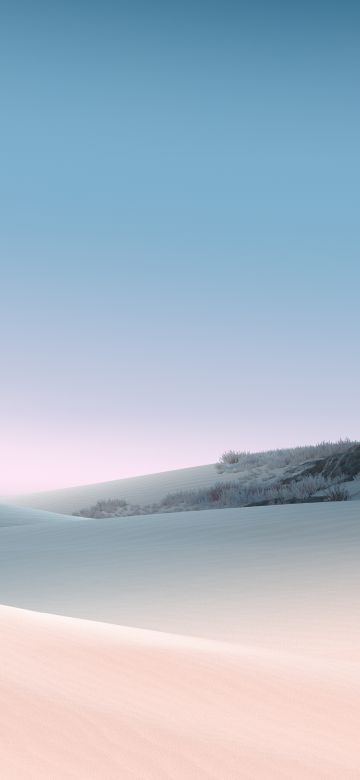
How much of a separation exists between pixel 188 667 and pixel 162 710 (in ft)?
2.32

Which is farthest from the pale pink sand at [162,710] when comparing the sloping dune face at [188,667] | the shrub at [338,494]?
A: the shrub at [338,494]

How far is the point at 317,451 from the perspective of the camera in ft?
80.9

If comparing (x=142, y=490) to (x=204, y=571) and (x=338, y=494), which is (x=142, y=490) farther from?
(x=204, y=571)

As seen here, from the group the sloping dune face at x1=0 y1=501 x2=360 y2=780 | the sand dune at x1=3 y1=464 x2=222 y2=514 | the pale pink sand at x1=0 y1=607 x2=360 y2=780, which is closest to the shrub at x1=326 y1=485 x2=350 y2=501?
the sloping dune face at x1=0 y1=501 x2=360 y2=780

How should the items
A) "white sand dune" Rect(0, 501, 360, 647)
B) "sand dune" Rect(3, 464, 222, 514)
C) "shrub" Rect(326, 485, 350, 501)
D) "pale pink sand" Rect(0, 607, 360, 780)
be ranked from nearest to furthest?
1. "pale pink sand" Rect(0, 607, 360, 780)
2. "white sand dune" Rect(0, 501, 360, 647)
3. "shrub" Rect(326, 485, 350, 501)
4. "sand dune" Rect(3, 464, 222, 514)

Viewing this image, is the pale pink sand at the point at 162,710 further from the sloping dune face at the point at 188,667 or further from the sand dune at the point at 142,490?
the sand dune at the point at 142,490

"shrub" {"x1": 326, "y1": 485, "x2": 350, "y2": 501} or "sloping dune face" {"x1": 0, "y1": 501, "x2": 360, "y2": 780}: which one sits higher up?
"shrub" {"x1": 326, "y1": 485, "x2": 350, "y2": 501}

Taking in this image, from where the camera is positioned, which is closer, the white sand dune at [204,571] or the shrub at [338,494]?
the white sand dune at [204,571]

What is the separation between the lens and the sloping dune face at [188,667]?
2.25 metres

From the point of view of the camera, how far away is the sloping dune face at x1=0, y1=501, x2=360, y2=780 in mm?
2254

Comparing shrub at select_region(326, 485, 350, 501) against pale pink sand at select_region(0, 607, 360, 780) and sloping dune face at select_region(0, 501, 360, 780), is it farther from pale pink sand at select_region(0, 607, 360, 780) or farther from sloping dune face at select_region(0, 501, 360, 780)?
pale pink sand at select_region(0, 607, 360, 780)

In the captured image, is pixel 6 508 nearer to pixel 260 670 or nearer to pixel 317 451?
pixel 317 451

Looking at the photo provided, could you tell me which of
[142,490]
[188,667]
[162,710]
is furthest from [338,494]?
[142,490]

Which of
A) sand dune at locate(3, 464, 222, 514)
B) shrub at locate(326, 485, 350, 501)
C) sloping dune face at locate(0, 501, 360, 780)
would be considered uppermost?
sand dune at locate(3, 464, 222, 514)
